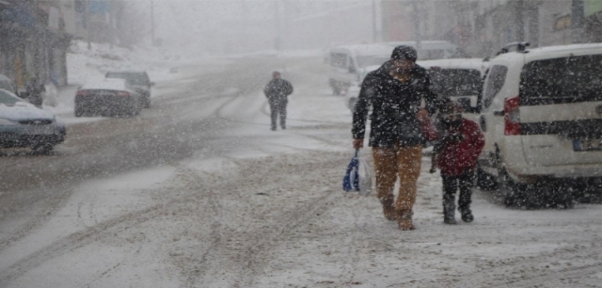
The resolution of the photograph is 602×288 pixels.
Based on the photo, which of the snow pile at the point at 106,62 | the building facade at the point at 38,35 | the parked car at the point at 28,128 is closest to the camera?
the parked car at the point at 28,128

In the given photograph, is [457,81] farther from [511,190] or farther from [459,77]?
Result: [511,190]

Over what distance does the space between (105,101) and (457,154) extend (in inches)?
830

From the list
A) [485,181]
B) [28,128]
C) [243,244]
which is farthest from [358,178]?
[28,128]

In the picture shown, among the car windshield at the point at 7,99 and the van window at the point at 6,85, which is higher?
the van window at the point at 6,85

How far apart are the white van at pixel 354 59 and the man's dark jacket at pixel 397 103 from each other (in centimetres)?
2093

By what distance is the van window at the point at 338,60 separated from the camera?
35.4m

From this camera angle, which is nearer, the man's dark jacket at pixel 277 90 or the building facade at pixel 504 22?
the man's dark jacket at pixel 277 90

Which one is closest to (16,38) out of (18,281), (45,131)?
(45,131)

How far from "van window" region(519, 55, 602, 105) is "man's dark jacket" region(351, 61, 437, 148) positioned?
1.48 metres

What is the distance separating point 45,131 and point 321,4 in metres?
112

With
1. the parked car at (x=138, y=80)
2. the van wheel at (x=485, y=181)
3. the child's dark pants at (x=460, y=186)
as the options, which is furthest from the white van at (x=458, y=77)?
the parked car at (x=138, y=80)

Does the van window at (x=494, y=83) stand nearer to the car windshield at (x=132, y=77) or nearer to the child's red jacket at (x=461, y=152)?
the child's red jacket at (x=461, y=152)

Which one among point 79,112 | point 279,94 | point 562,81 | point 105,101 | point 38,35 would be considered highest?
point 38,35

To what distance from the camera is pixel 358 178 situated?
8484 millimetres
